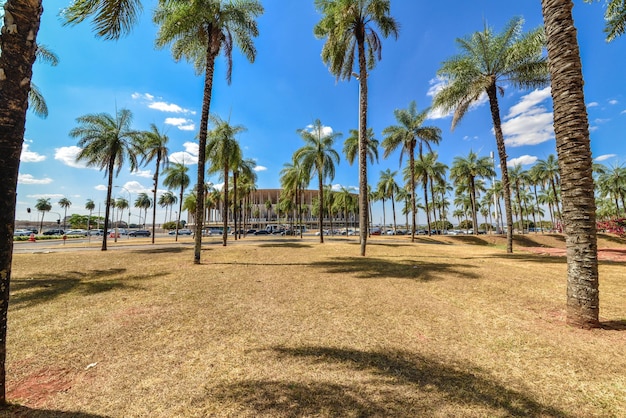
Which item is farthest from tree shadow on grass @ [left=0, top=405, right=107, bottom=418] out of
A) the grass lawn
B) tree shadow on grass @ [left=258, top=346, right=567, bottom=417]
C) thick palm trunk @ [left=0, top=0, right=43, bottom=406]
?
tree shadow on grass @ [left=258, top=346, right=567, bottom=417]

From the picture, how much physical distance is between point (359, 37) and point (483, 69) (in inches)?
382

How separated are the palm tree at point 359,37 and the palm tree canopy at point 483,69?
5550 mm

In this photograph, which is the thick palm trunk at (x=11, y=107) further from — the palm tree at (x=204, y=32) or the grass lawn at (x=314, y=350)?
the palm tree at (x=204, y=32)

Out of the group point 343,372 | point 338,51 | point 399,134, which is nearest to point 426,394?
point 343,372

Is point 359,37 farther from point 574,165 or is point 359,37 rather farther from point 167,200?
point 167,200

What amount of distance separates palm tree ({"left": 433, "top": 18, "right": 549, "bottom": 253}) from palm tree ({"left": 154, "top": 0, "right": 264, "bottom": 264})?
1434 cm

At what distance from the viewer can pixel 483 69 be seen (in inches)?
760

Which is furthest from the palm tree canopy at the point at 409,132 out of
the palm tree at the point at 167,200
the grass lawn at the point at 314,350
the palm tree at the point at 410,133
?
the palm tree at the point at 167,200

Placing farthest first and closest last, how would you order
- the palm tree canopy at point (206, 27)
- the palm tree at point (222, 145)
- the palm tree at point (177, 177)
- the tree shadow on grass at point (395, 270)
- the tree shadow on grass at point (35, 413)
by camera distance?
the palm tree at point (177, 177) < the palm tree at point (222, 145) < the palm tree canopy at point (206, 27) < the tree shadow on grass at point (395, 270) < the tree shadow on grass at point (35, 413)

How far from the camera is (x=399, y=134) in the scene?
3300cm

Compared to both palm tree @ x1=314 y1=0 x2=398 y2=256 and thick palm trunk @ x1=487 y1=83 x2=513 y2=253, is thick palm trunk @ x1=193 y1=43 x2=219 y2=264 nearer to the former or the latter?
palm tree @ x1=314 y1=0 x2=398 y2=256

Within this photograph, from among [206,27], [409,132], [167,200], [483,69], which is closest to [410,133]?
[409,132]

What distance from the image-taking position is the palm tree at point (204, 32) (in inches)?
503

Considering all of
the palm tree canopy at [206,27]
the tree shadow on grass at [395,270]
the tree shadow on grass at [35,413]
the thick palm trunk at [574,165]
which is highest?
the palm tree canopy at [206,27]
